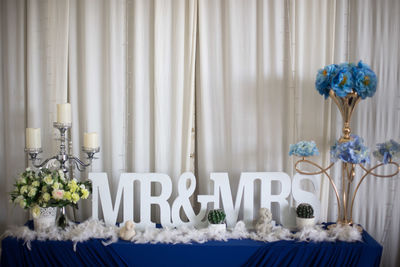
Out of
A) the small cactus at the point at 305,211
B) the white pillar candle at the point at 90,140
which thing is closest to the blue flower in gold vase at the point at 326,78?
the small cactus at the point at 305,211

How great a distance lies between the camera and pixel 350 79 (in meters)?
1.93

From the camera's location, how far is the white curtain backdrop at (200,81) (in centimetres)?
226

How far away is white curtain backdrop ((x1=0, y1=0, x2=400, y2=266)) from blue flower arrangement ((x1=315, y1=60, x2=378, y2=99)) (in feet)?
0.97

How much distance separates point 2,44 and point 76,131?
0.78 m

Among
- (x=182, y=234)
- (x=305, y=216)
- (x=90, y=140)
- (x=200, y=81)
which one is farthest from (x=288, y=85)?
(x=90, y=140)

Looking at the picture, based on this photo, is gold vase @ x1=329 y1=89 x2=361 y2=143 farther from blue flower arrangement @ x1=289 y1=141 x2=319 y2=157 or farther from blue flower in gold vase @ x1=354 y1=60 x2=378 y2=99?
blue flower arrangement @ x1=289 y1=141 x2=319 y2=157

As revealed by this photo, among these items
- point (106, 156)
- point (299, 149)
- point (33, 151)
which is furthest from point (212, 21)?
point (33, 151)

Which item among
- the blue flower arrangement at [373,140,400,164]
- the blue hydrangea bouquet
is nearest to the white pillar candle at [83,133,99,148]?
the blue hydrangea bouquet

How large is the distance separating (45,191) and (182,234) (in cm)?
83

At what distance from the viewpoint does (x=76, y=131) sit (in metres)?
2.35

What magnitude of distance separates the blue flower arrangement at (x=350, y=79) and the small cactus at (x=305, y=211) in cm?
68

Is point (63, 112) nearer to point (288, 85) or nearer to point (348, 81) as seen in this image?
point (288, 85)

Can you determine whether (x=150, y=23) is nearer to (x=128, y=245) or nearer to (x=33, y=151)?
(x=33, y=151)

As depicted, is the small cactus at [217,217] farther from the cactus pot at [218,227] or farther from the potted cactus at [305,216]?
the potted cactus at [305,216]
